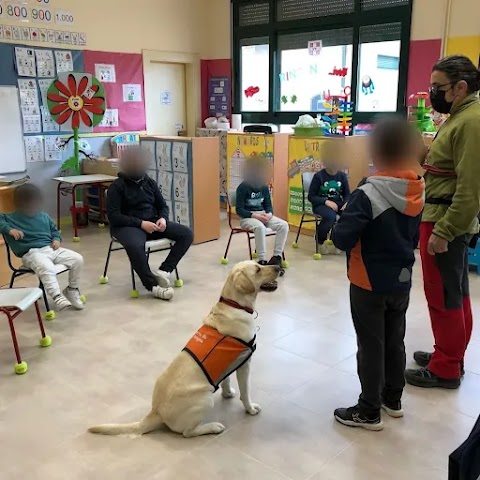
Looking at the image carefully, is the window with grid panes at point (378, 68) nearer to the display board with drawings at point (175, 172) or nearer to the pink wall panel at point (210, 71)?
the pink wall panel at point (210, 71)

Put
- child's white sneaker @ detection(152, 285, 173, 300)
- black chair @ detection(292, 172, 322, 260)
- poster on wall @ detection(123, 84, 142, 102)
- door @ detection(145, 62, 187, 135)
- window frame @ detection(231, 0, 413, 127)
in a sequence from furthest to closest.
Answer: door @ detection(145, 62, 187, 135)
poster on wall @ detection(123, 84, 142, 102)
window frame @ detection(231, 0, 413, 127)
black chair @ detection(292, 172, 322, 260)
child's white sneaker @ detection(152, 285, 173, 300)

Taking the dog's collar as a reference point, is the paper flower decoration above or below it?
above

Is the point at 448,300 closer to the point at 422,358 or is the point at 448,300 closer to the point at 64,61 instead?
the point at 422,358

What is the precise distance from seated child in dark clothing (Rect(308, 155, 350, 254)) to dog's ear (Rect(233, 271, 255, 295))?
9.10 feet

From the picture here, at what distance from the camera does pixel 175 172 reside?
213 inches

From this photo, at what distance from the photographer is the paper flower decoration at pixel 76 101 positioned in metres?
6.07

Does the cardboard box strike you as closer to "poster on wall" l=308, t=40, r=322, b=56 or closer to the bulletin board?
the bulletin board

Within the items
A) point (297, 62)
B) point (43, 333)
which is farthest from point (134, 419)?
point (297, 62)

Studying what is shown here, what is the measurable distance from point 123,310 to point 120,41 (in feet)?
14.1

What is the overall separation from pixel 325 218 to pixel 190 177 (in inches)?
55.2

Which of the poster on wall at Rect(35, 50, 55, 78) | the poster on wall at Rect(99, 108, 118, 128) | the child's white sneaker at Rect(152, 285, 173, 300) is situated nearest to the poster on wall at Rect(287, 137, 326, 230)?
the child's white sneaker at Rect(152, 285, 173, 300)

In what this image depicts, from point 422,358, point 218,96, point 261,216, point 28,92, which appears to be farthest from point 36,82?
point 422,358

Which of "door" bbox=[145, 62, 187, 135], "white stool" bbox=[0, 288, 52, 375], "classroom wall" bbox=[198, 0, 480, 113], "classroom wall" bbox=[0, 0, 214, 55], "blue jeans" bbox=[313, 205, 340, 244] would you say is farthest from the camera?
"door" bbox=[145, 62, 187, 135]

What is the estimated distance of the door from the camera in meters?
7.27
